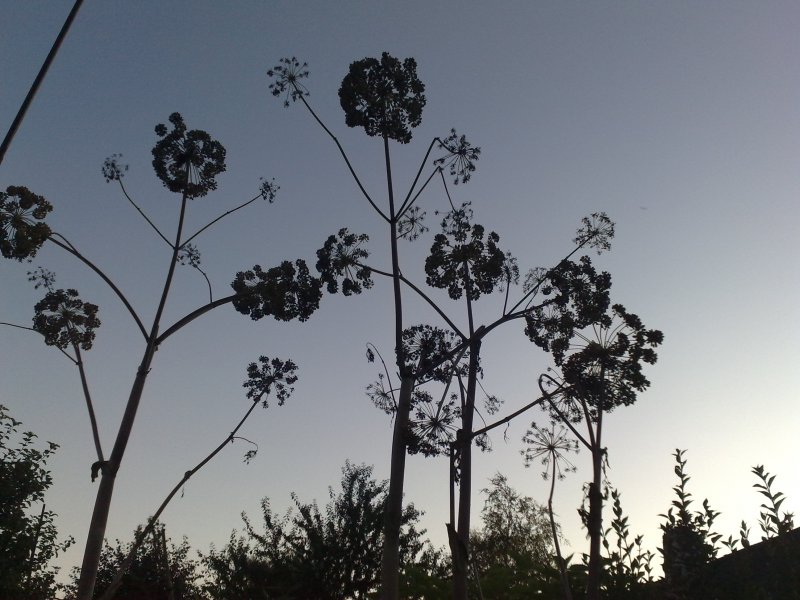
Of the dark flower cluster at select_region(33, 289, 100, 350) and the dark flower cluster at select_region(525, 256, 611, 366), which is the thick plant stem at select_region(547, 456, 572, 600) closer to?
the dark flower cluster at select_region(525, 256, 611, 366)

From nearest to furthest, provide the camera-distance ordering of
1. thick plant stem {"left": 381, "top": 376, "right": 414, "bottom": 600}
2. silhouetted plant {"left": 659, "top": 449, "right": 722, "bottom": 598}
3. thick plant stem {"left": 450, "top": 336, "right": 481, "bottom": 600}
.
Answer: silhouetted plant {"left": 659, "top": 449, "right": 722, "bottom": 598}
thick plant stem {"left": 450, "top": 336, "right": 481, "bottom": 600}
thick plant stem {"left": 381, "top": 376, "right": 414, "bottom": 600}

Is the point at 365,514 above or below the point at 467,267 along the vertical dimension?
below

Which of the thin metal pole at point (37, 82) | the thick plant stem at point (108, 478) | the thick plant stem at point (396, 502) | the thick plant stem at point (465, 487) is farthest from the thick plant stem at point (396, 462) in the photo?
the thin metal pole at point (37, 82)

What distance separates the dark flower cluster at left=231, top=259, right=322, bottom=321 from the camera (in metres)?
16.3

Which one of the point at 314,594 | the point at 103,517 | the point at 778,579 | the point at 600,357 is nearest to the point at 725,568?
the point at 778,579

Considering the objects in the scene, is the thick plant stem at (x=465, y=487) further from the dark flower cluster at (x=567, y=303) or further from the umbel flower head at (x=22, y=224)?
the umbel flower head at (x=22, y=224)

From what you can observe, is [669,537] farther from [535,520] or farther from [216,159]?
[535,520]

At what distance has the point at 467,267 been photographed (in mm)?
14703

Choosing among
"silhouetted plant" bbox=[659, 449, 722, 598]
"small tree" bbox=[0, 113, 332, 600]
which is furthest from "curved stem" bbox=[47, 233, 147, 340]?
"silhouetted plant" bbox=[659, 449, 722, 598]

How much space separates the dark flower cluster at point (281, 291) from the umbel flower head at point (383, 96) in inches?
149

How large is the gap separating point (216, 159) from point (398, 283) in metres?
6.22

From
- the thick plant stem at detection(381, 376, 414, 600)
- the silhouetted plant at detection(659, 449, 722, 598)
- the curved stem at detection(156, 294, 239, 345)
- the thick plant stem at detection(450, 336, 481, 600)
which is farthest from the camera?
the curved stem at detection(156, 294, 239, 345)

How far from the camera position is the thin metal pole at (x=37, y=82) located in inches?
314

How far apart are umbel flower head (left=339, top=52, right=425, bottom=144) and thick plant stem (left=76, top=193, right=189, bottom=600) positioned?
19.5 ft
